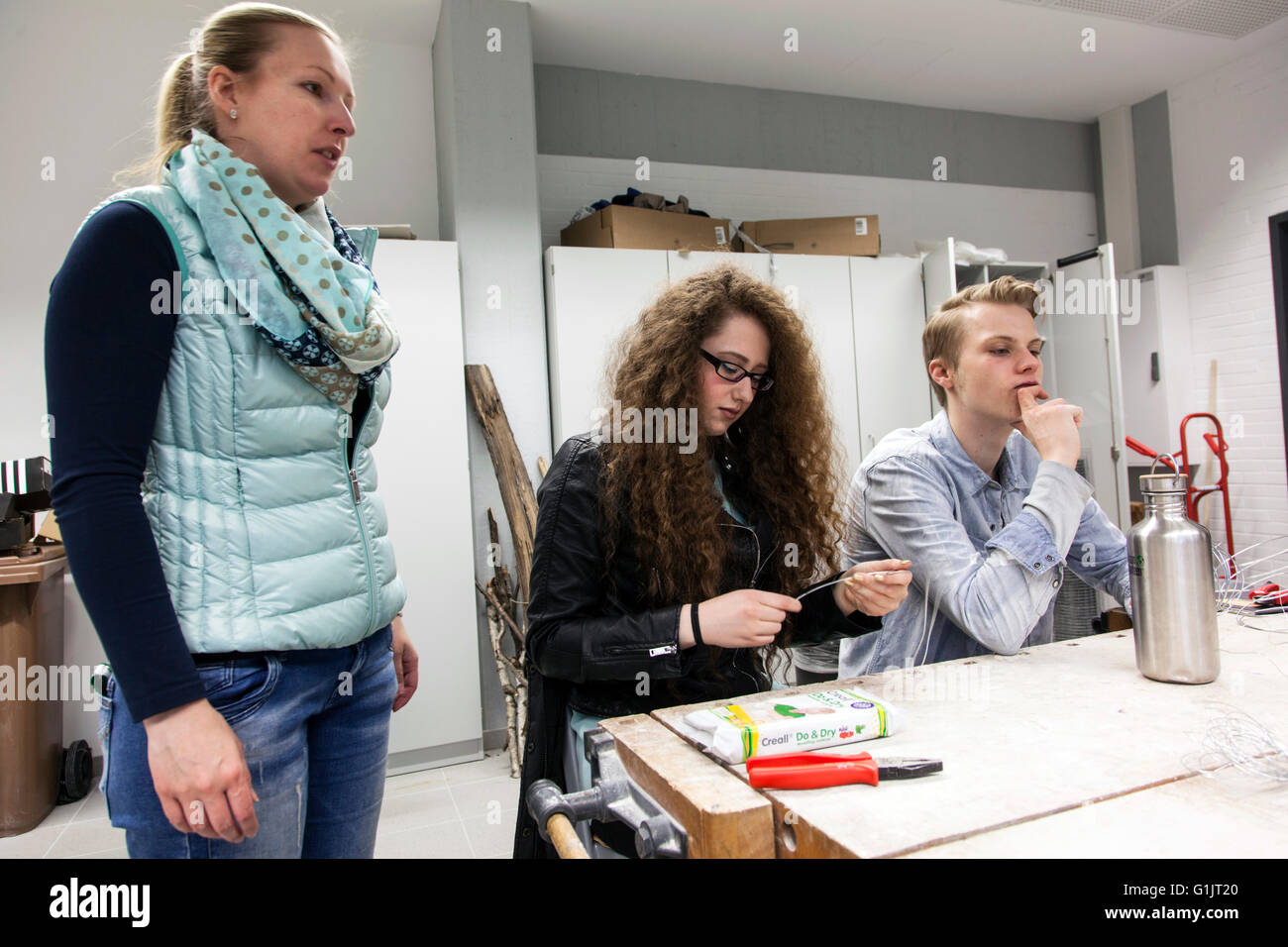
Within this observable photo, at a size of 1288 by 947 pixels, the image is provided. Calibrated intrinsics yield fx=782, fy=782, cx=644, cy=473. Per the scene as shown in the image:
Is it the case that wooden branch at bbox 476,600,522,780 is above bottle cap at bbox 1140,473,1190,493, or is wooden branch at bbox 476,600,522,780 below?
below

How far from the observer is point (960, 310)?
1.74m

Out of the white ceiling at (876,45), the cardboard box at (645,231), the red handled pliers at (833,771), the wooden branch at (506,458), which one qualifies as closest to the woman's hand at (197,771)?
the red handled pliers at (833,771)

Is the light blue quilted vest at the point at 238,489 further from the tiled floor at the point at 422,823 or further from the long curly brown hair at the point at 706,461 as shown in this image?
the tiled floor at the point at 422,823

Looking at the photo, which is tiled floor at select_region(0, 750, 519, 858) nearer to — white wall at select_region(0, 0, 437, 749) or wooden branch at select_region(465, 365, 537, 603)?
white wall at select_region(0, 0, 437, 749)

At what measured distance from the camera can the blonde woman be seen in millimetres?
793

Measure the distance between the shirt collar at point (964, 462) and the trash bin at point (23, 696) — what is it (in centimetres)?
272

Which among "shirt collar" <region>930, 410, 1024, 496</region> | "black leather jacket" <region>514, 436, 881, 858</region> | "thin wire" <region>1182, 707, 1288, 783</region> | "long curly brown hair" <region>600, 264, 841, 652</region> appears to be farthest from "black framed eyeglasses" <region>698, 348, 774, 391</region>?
"thin wire" <region>1182, 707, 1288, 783</region>

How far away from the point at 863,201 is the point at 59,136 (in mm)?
3940

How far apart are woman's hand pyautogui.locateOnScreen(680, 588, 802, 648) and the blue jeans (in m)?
0.44

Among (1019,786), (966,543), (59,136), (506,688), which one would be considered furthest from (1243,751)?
(59,136)

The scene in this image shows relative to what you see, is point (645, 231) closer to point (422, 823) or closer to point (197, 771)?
point (422, 823)

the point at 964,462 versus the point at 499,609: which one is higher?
the point at 964,462

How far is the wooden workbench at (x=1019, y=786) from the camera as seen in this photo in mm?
659

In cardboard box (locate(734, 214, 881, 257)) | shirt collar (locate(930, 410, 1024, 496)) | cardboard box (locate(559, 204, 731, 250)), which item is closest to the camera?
shirt collar (locate(930, 410, 1024, 496))
